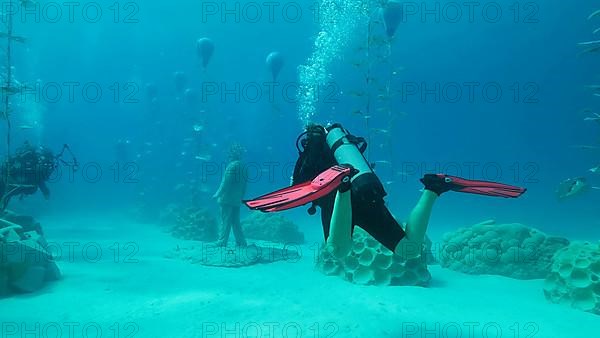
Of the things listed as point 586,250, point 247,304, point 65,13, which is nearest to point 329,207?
point 247,304

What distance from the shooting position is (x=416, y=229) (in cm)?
440

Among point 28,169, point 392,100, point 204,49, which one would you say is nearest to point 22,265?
point 28,169

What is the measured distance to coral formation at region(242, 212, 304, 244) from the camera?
16.1 m

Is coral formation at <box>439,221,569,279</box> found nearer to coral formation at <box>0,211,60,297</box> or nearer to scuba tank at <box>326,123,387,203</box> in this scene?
scuba tank at <box>326,123,387,203</box>

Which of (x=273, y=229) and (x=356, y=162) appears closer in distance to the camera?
(x=356, y=162)

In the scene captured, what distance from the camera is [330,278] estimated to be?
856 centimetres

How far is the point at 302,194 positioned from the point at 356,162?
0.84m

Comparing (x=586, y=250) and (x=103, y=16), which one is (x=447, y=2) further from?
(x=103, y=16)

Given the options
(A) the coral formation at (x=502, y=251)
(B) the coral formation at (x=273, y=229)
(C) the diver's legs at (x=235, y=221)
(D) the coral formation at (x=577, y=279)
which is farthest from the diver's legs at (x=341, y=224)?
(B) the coral formation at (x=273, y=229)

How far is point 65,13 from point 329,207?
71.6 m

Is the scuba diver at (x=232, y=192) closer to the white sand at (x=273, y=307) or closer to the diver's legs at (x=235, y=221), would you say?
the diver's legs at (x=235, y=221)

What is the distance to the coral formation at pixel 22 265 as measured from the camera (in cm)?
757

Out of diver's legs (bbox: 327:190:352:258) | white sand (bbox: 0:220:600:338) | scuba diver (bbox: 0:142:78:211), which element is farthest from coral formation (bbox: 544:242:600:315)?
scuba diver (bbox: 0:142:78:211)

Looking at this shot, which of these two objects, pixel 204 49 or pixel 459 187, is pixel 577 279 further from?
pixel 204 49
